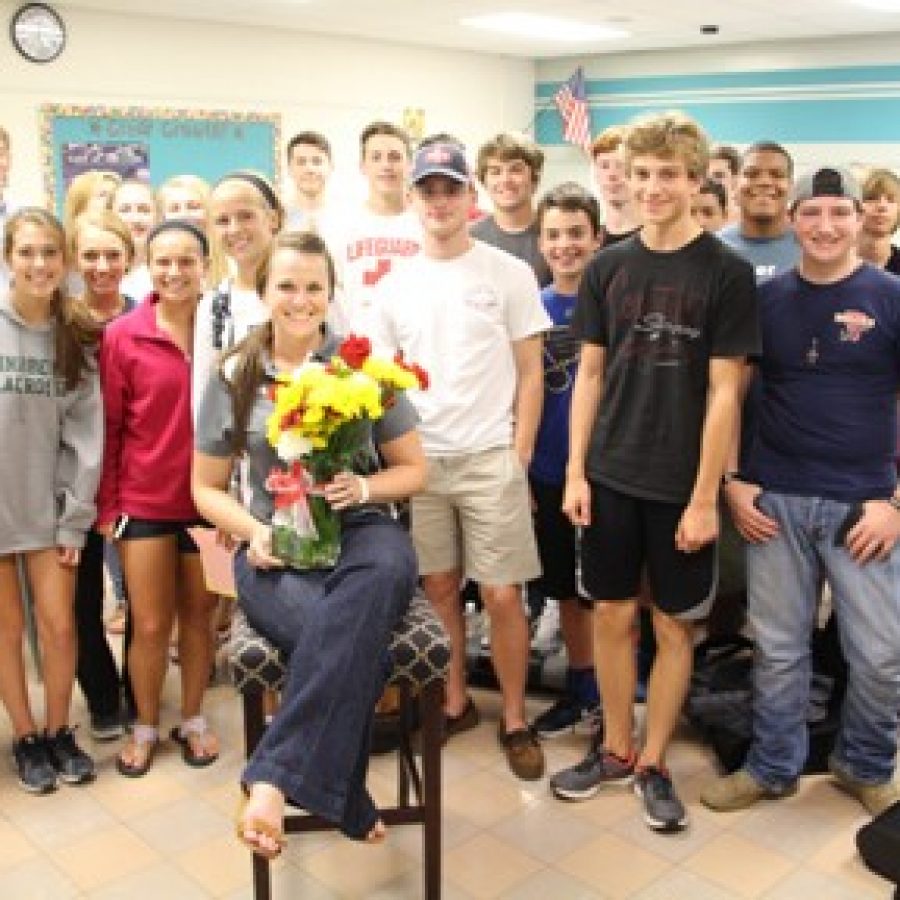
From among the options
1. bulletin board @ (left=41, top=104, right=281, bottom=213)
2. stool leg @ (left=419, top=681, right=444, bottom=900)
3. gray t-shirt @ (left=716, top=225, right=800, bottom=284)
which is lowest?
stool leg @ (left=419, top=681, right=444, bottom=900)

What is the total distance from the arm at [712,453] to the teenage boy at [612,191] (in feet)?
2.94

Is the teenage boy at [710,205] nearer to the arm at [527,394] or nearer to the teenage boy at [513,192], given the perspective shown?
the teenage boy at [513,192]

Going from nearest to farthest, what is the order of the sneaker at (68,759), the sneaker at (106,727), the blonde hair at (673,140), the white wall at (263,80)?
the blonde hair at (673,140) → the sneaker at (68,759) → the sneaker at (106,727) → the white wall at (263,80)

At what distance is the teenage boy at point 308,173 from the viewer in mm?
4633

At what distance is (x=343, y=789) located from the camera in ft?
6.53

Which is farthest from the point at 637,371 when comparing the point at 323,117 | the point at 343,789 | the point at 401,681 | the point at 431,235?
the point at 323,117

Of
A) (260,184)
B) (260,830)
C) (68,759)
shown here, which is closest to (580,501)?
(260,830)

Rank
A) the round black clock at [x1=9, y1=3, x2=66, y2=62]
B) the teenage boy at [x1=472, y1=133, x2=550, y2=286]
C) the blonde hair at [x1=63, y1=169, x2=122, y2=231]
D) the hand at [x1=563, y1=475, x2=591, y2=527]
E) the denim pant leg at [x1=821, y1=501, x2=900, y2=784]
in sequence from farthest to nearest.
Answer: the round black clock at [x1=9, y1=3, x2=66, y2=62] → the blonde hair at [x1=63, y1=169, x2=122, y2=231] → the teenage boy at [x1=472, y1=133, x2=550, y2=286] → the hand at [x1=563, y1=475, x2=591, y2=527] → the denim pant leg at [x1=821, y1=501, x2=900, y2=784]

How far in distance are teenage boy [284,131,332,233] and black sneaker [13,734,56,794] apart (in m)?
2.51

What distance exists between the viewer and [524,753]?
288 cm

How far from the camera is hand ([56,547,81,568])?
2736 mm

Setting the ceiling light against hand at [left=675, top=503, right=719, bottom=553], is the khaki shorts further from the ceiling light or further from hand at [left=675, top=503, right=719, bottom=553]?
the ceiling light

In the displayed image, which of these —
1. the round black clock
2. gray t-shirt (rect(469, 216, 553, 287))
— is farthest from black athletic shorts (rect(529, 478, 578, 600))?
the round black clock

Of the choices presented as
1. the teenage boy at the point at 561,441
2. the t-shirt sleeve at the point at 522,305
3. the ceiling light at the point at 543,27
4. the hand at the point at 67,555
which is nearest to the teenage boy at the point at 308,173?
the teenage boy at the point at 561,441
